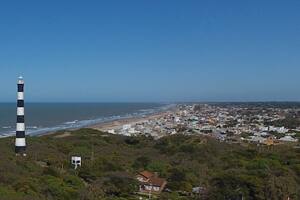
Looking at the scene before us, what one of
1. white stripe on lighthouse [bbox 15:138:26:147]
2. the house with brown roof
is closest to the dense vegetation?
the house with brown roof

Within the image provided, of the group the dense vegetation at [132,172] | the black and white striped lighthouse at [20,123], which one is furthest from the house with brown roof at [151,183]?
the black and white striped lighthouse at [20,123]

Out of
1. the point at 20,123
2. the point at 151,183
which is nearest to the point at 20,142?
the point at 20,123

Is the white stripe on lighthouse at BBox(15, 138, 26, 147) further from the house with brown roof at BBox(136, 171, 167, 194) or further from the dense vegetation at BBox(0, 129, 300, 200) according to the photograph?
the house with brown roof at BBox(136, 171, 167, 194)

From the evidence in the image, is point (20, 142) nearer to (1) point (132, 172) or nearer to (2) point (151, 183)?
(1) point (132, 172)

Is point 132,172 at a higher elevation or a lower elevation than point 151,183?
higher

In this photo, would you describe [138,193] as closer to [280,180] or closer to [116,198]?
[116,198]
